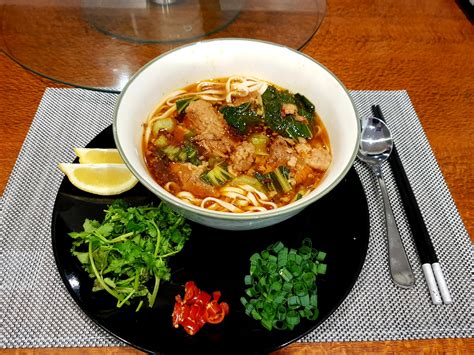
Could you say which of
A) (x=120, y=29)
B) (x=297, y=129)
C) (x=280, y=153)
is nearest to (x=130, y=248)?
(x=280, y=153)

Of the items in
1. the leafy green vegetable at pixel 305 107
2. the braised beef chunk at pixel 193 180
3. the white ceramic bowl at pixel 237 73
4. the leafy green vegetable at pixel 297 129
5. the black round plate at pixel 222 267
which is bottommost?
the black round plate at pixel 222 267

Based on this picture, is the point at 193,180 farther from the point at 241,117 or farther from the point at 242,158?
the point at 241,117

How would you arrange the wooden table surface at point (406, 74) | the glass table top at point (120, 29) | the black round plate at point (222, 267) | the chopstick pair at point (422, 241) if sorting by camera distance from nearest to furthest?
the black round plate at point (222, 267), the chopstick pair at point (422, 241), the wooden table surface at point (406, 74), the glass table top at point (120, 29)

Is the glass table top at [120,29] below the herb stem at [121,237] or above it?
above

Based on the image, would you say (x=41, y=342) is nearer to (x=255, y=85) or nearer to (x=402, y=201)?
(x=255, y=85)

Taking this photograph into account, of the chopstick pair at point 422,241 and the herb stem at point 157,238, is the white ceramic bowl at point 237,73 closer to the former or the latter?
the herb stem at point 157,238

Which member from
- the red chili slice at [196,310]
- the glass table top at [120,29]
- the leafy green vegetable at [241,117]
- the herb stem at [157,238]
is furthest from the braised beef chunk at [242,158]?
the glass table top at [120,29]
